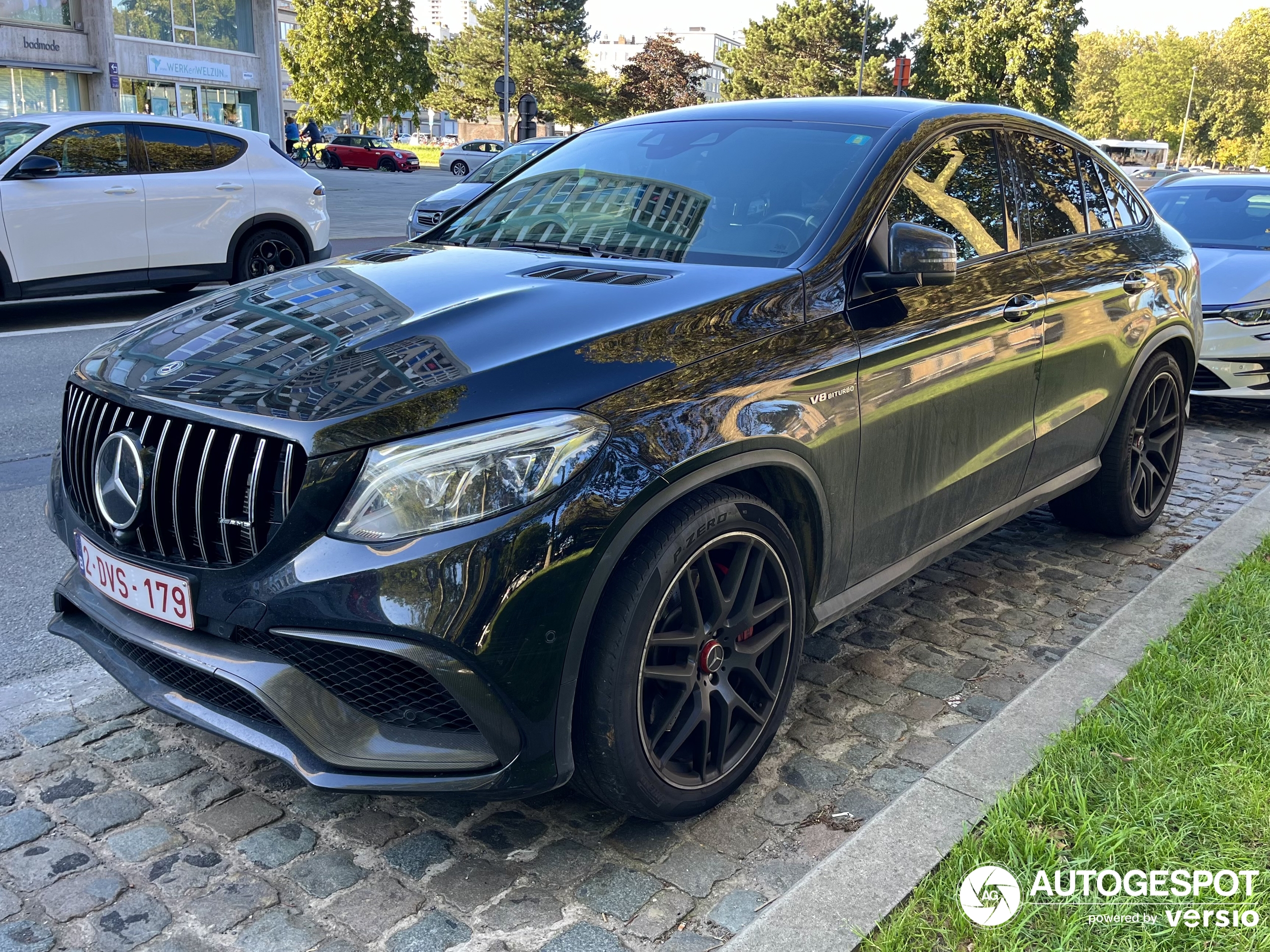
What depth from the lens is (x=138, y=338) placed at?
2.99 meters

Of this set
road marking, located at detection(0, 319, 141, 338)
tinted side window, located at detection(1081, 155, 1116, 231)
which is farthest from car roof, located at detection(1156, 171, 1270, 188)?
road marking, located at detection(0, 319, 141, 338)

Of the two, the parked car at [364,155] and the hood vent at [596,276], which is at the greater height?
the parked car at [364,155]

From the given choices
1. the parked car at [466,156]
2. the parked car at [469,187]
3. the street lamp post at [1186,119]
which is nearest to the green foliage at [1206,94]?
the street lamp post at [1186,119]

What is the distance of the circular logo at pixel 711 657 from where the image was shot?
2.66 m

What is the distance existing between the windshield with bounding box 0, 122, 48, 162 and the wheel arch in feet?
28.4

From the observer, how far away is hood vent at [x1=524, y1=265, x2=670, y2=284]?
2941 mm

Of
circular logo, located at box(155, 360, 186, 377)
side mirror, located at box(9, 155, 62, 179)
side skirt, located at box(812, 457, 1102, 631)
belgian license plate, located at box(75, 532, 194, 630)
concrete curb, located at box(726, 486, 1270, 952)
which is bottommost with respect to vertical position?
concrete curb, located at box(726, 486, 1270, 952)

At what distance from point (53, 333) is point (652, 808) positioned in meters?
8.29

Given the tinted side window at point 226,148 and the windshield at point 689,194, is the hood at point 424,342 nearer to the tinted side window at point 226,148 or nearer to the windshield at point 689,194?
the windshield at point 689,194

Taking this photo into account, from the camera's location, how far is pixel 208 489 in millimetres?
2412

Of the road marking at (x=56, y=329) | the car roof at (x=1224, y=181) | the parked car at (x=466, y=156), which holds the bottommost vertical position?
the road marking at (x=56, y=329)

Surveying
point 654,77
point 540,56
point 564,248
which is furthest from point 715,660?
point 654,77

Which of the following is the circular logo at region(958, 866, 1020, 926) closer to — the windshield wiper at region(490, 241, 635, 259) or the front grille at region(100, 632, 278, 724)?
the front grille at region(100, 632, 278, 724)

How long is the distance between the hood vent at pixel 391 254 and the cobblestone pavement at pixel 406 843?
4.88 feet
